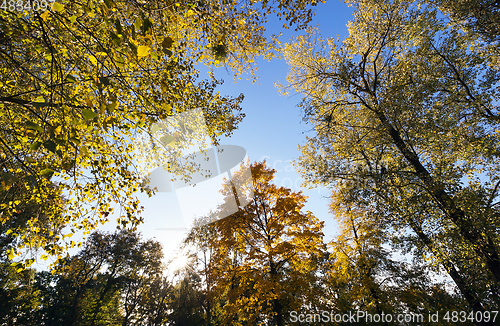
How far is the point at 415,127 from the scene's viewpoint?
6730 millimetres

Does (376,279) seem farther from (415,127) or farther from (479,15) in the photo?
(479,15)

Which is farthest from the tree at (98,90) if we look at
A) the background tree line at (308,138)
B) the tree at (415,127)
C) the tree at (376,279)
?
the tree at (376,279)

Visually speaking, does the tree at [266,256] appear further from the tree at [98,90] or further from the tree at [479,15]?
the tree at [479,15]

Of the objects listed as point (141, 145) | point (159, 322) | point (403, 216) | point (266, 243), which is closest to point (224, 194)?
point (266, 243)

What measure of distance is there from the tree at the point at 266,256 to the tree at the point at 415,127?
2373mm

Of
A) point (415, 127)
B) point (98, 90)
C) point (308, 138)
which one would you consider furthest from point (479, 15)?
point (98, 90)

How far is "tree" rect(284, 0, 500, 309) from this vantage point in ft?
19.1

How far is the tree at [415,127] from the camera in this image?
19.1ft

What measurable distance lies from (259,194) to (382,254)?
8.46m

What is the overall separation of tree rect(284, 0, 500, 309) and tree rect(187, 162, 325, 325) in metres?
2.37

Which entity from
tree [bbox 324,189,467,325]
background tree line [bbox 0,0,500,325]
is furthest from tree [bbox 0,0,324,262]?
tree [bbox 324,189,467,325]

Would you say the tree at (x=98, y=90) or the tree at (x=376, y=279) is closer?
the tree at (x=98, y=90)

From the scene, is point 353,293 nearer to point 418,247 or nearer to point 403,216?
point 418,247

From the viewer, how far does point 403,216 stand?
6.58 metres
